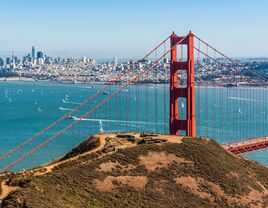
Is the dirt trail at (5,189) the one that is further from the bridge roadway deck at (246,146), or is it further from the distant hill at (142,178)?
the bridge roadway deck at (246,146)

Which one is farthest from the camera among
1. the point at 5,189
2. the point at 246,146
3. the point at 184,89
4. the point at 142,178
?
the point at 246,146

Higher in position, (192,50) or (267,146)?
(192,50)

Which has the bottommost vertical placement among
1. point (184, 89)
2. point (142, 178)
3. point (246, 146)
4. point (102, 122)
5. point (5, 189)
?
point (102, 122)

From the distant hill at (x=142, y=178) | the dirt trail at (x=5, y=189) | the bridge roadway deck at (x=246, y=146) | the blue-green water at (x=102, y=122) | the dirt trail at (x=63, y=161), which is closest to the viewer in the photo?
the dirt trail at (x=5, y=189)

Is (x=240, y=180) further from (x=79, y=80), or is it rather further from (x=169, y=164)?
(x=79, y=80)

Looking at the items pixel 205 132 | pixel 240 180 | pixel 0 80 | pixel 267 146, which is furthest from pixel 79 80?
pixel 240 180

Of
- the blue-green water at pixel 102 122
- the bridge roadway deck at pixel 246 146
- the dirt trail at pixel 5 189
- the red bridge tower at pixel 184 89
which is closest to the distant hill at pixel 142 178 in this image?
the dirt trail at pixel 5 189

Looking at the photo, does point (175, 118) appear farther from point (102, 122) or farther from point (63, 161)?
point (102, 122)

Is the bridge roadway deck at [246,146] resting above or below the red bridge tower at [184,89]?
below

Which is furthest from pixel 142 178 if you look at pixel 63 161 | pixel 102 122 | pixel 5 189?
pixel 102 122
